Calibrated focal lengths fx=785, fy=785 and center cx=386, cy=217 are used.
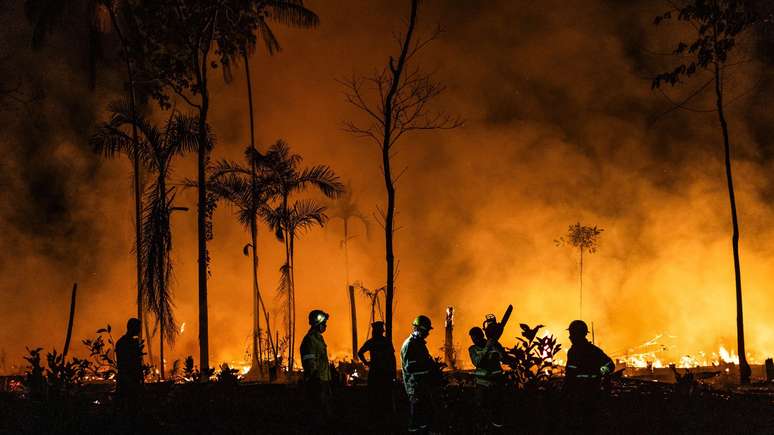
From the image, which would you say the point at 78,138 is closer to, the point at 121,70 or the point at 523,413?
the point at 121,70

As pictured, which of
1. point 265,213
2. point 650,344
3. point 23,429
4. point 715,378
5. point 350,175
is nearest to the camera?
point 23,429

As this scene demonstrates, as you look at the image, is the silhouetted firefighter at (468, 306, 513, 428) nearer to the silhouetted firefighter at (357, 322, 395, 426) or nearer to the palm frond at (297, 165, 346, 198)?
the silhouetted firefighter at (357, 322, 395, 426)

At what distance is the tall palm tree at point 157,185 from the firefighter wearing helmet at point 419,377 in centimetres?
1216

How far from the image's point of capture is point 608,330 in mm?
38344

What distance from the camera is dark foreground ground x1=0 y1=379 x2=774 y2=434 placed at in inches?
460

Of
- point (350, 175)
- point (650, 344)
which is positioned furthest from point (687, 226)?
point (350, 175)

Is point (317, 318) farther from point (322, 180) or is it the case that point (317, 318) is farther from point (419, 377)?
point (322, 180)

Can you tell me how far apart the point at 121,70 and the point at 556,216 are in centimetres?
2324

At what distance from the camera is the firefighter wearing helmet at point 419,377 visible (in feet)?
36.2

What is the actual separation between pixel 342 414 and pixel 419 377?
3.17 meters

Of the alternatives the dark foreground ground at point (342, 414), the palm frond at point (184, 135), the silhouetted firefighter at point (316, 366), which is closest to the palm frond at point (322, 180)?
the palm frond at point (184, 135)

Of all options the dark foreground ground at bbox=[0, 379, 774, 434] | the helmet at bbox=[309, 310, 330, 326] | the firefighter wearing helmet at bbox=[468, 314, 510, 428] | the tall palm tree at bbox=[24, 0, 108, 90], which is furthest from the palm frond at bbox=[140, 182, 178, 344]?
the firefighter wearing helmet at bbox=[468, 314, 510, 428]

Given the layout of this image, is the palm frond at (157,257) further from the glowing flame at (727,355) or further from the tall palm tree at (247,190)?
the glowing flame at (727,355)

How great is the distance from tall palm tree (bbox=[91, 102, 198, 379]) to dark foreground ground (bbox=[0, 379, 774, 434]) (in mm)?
7062
